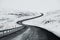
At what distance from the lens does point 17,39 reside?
13.6 meters

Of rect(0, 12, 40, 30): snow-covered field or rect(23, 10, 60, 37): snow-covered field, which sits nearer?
rect(23, 10, 60, 37): snow-covered field

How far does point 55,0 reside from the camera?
14888 centimetres

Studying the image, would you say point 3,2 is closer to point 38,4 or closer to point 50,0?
point 38,4

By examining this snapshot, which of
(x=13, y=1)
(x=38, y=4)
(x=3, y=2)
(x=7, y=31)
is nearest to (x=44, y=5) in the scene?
(x=38, y=4)

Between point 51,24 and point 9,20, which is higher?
point 51,24

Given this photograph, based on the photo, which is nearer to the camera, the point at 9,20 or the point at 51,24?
the point at 51,24

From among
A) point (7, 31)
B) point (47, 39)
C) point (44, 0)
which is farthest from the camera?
point (44, 0)

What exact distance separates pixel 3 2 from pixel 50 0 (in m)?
54.7

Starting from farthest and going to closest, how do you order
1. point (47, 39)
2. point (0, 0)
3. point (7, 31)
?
point (0, 0)
point (7, 31)
point (47, 39)

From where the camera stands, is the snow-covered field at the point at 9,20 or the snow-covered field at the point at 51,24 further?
Result: the snow-covered field at the point at 9,20

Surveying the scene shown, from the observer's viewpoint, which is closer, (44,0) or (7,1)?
(7,1)

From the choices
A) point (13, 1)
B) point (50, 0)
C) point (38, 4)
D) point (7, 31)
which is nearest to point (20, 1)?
point (13, 1)

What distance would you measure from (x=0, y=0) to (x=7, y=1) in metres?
8.29

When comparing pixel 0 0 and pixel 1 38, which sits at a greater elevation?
pixel 1 38
